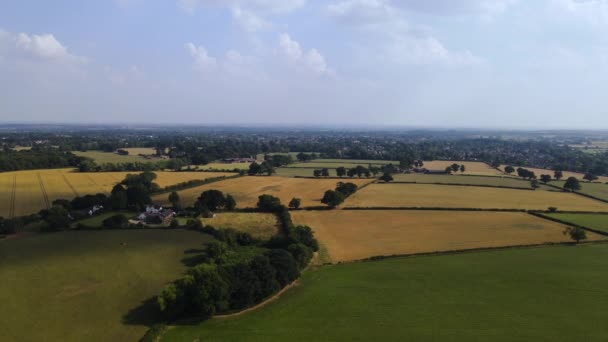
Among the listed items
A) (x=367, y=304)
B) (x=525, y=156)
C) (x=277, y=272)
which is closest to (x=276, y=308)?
(x=277, y=272)

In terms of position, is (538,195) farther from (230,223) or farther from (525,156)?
(525,156)

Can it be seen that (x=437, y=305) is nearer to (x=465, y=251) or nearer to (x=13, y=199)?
(x=465, y=251)

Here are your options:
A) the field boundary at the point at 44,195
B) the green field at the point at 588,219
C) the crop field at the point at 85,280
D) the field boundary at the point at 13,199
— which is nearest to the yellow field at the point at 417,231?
the green field at the point at 588,219

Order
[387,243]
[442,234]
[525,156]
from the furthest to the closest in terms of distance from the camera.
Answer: [525,156]
[442,234]
[387,243]

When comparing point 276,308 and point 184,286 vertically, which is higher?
point 184,286

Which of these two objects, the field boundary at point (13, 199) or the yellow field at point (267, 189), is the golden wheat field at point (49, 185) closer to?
the field boundary at point (13, 199)

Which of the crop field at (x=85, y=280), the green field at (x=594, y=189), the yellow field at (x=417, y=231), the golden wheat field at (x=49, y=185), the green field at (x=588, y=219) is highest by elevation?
the golden wheat field at (x=49, y=185)

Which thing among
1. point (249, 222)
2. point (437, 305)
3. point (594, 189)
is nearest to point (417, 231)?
point (437, 305)
